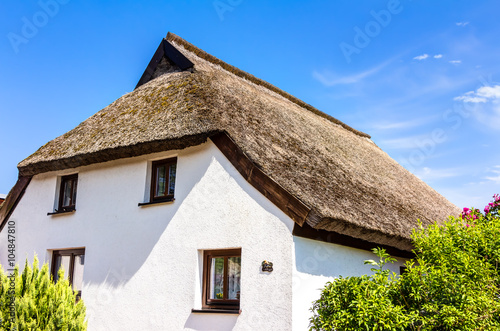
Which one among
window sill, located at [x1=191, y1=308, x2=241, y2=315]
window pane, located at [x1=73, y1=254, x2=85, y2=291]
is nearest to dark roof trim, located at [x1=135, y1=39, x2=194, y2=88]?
window pane, located at [x1=73, y1=254, x2=85, y2=291]

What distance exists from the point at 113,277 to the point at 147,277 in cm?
91

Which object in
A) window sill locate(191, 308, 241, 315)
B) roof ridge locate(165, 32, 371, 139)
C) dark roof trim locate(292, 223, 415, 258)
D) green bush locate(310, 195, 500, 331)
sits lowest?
window sill locate(191, 308, 241, 315)

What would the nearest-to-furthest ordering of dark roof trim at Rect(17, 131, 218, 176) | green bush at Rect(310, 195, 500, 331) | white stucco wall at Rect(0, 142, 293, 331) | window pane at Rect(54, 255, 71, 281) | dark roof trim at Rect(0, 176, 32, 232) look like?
1. green bush at Rect(310, 195, 500, 331)
2. white stucco wall at Rect(0, 142, 293, 331)
3. dark roof trim at Rect(17, 131, 218, 176)
4. window pane at Rect(54, 255, 71, 281)
5. dark roof trim at Rect(0, 176, 32, 232)

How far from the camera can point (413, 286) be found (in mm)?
6176

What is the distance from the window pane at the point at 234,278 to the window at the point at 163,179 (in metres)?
1.85

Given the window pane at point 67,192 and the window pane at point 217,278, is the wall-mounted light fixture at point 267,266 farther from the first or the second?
the window pane at point 67,192

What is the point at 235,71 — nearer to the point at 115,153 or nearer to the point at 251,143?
the point at 115,153

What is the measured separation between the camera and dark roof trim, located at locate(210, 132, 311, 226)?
7.00m

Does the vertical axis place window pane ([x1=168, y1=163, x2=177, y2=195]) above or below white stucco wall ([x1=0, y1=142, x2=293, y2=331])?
above

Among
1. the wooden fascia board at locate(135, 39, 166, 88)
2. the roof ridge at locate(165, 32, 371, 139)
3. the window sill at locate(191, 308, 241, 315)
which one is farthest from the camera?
the roof ridge at locate(165, 32, 371, 139)

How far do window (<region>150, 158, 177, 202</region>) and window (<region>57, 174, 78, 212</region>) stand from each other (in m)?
2.34

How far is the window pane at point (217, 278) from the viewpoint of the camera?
25.9 ft

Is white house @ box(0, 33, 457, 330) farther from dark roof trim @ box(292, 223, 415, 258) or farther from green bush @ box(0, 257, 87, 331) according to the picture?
green bush @ box(0, 257, 87, 331)

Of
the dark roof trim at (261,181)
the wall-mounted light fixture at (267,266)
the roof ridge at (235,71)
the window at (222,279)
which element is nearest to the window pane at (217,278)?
the window at (222,279)
